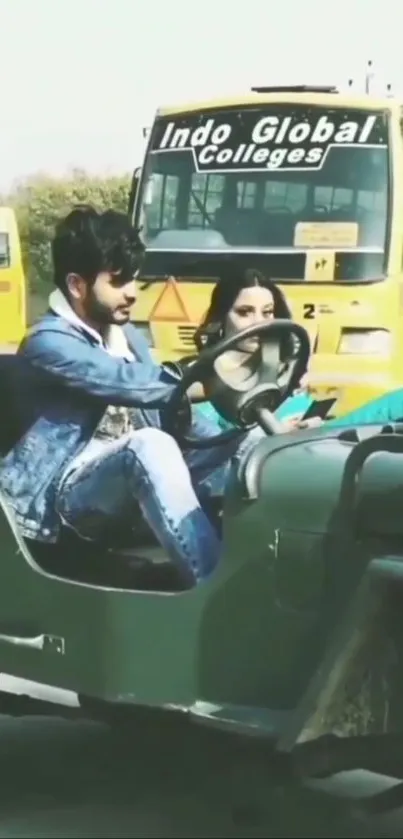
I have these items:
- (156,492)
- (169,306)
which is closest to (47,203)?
(169,306)

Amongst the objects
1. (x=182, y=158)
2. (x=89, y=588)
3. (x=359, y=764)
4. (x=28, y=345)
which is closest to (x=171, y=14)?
(x=182, y=158)

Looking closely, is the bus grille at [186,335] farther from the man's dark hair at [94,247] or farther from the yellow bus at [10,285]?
the yellow bus at [10,285]

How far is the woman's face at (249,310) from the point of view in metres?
4.31

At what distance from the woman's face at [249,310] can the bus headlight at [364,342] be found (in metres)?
0.22

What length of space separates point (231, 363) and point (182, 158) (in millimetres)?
908

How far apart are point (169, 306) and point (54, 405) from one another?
481mm

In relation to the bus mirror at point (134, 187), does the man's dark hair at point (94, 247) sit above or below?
below

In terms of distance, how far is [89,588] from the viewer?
12.8 feet

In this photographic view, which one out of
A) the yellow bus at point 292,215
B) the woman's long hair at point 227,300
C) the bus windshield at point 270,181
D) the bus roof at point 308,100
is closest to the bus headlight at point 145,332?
the yellow bus at point 292,215

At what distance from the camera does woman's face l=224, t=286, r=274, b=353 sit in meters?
4.31

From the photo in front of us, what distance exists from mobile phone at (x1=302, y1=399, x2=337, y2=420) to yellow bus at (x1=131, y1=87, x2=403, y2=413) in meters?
0.10

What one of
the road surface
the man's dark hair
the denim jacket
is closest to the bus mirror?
the man's dark hair

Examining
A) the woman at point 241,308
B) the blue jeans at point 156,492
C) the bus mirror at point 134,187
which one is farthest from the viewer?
the bus mirror at point 134,187

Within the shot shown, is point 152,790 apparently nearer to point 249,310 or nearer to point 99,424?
point 99,424
